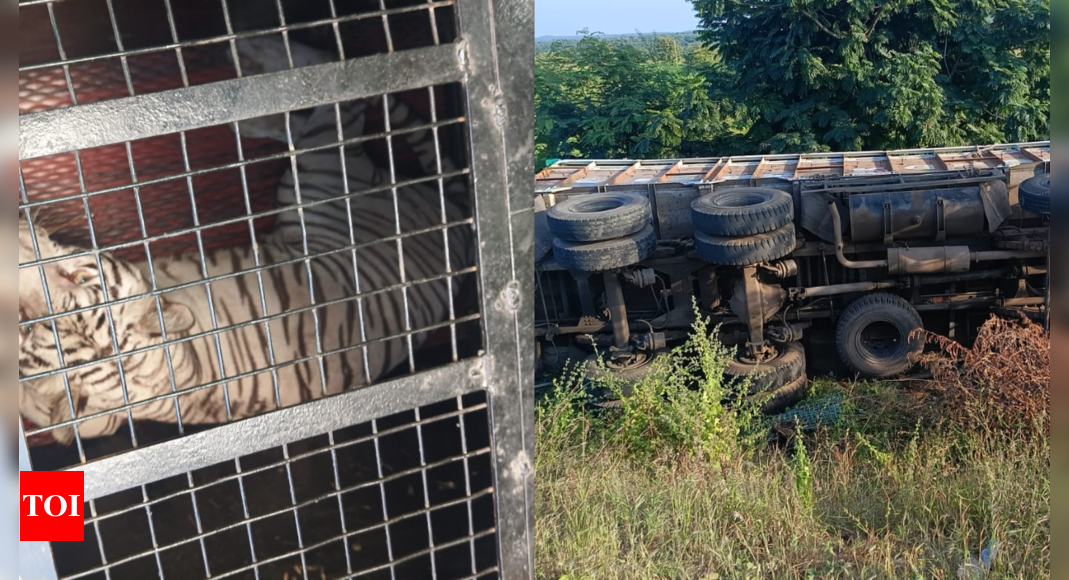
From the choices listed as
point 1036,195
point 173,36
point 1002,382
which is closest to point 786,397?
point 1036,195

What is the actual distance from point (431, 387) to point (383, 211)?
548 mm

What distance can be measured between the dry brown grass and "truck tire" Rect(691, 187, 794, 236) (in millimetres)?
2875

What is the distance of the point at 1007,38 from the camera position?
65.7ft

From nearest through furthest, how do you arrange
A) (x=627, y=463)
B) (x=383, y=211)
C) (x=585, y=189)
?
(x=383, y=211)
(x=627, y=463)
(x=585, y=189)

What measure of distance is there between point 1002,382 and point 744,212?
3628 millimetres

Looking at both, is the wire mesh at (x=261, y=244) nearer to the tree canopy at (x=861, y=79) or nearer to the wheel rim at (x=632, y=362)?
the wheel rim at (x=632, y=362)

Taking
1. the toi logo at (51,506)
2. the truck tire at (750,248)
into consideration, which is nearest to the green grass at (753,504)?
the toi logo at (51,506)

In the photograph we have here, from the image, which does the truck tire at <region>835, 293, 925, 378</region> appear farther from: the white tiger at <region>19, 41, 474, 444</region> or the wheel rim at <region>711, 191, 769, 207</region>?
the white tiger at <region>19, 41, 474, 444</region>

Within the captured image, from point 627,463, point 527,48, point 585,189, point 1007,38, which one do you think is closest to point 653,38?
point 1007,38

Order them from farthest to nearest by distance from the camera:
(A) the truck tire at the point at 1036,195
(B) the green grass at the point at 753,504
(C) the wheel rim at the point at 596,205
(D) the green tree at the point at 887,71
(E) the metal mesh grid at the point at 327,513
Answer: (D) the green tree at the point at 887,71
(C) the wheel rim at the point at 596,205
(A) the truck tire at the point at 1036,195
(B) the green grass at the point at 753,504
(E) the metal mesh grid at the point at 327,513

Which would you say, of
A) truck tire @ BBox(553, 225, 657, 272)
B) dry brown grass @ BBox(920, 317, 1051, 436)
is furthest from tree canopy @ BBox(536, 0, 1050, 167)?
dry brown grass @ BBox(920, 317, 1051, 436)

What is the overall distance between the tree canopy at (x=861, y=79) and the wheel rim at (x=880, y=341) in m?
9.93

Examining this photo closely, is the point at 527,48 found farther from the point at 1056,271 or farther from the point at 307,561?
the point at 307,561

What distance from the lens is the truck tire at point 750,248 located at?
31.5ft
